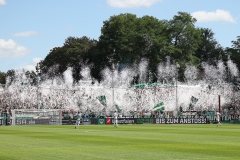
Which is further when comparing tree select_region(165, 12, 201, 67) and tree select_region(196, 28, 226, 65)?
tree select_region(196, 28, 226, 65)

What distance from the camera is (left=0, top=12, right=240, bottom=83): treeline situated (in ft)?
363

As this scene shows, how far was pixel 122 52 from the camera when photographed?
110 m

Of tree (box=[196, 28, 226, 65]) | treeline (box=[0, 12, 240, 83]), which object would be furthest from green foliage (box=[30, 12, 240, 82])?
tree (box=[196, 28, 226, 65])

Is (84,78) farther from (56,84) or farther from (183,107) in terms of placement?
(183,107)

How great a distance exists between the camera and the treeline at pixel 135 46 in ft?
363

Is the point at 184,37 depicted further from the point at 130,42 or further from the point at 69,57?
the point at 69,57

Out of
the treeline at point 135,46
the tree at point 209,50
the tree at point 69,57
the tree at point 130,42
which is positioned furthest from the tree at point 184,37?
the tree at point 69,57

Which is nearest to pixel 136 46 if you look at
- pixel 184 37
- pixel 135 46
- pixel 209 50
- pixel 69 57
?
pixel 135 46

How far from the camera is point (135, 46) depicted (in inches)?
4387

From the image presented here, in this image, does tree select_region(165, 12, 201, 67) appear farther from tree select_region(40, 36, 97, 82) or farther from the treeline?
tree select_region(40, 36, 97, 82)

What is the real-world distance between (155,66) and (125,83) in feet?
30.1

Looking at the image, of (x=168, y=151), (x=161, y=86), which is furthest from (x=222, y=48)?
(x=168, y=151)

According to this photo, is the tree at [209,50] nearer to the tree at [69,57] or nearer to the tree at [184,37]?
the tree at [184,37]

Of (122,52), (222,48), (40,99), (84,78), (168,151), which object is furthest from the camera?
(222,48)
